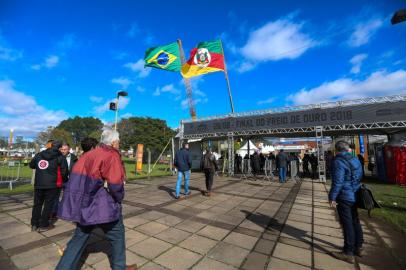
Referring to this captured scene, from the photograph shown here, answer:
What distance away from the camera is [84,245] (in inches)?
91.3

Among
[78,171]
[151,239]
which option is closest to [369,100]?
[151,239]

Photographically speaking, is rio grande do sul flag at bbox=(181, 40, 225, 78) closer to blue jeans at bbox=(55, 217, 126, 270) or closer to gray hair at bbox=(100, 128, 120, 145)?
gray hair at bbox=(100, 128, 120, 145)

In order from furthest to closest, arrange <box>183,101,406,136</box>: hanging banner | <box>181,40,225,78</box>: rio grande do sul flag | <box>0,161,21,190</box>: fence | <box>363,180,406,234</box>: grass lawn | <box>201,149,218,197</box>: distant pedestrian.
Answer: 1. <box>181,40,225,78</box>: rio grande do sul flag
2. <box>183,101,406,136</box>: hanging banner
3. <box>0,161,21,190</box>: fence
4. <box>201,149,218,197</box>: distant pedestrian
5. <box>363,180,406,234</box>: grass lawn

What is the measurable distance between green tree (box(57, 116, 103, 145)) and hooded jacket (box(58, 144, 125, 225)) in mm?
91378

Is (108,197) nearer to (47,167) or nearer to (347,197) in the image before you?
(47,167)

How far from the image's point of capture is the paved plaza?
2.95 meters

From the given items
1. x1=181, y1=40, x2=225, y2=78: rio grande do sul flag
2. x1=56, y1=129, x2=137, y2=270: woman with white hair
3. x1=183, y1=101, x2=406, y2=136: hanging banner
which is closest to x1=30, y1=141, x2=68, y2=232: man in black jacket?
x1=56, y1=129, x2=137, y2=270: woman with white hair

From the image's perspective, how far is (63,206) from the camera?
225 cm

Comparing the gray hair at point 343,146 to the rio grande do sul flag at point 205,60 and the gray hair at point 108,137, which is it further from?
the rio grande do sul flag at point 205,60

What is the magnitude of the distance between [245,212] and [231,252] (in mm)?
2312

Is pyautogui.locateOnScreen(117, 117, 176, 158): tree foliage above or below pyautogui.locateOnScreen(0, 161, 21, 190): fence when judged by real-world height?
above

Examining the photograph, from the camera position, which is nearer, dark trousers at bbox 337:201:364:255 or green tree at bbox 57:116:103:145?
dark trousers at bbox 337:201:364:255

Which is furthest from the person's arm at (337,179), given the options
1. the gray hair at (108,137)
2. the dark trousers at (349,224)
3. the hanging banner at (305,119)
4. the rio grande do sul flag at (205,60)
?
the rio grande do sul flag at (205,60)

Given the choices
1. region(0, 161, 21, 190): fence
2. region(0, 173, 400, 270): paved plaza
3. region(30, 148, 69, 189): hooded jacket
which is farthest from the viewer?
region(0, 161, 21, 190): fence
